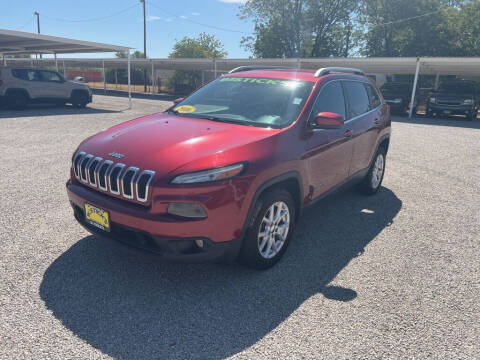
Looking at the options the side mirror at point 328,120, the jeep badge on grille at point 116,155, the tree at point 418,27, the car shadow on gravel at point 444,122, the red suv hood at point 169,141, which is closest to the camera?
the red suv hood at point 169,141

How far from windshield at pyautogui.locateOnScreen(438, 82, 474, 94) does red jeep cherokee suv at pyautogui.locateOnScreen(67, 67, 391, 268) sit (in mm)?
17037

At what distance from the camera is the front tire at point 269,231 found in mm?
3068

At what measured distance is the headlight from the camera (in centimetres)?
268

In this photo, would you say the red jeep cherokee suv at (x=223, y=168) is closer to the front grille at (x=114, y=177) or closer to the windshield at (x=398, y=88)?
the front grille at (x=114, y=177)

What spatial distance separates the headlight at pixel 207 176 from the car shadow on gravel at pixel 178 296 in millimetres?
630

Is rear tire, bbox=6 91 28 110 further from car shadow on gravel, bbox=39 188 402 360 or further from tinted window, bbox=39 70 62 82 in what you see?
car shadow on gravel, bbox=39 188 402 360

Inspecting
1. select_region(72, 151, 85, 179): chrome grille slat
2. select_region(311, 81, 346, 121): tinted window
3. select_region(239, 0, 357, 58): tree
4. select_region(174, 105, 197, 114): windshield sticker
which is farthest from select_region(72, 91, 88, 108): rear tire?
select_region(239, 0, 357, 58): tree

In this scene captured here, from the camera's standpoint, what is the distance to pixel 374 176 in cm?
566

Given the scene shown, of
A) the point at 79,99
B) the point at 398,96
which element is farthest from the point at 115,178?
the point at 398,96

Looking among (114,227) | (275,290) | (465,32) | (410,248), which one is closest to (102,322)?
(114,227)

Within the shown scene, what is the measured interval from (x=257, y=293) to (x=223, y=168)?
1084mm

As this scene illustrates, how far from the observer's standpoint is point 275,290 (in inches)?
122

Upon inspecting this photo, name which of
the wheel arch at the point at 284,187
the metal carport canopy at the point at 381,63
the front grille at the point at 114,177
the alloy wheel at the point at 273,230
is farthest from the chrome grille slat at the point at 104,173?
the metal carport canopy at the point at 381,63

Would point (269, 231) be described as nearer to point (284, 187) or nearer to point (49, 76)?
point (284, 187)
